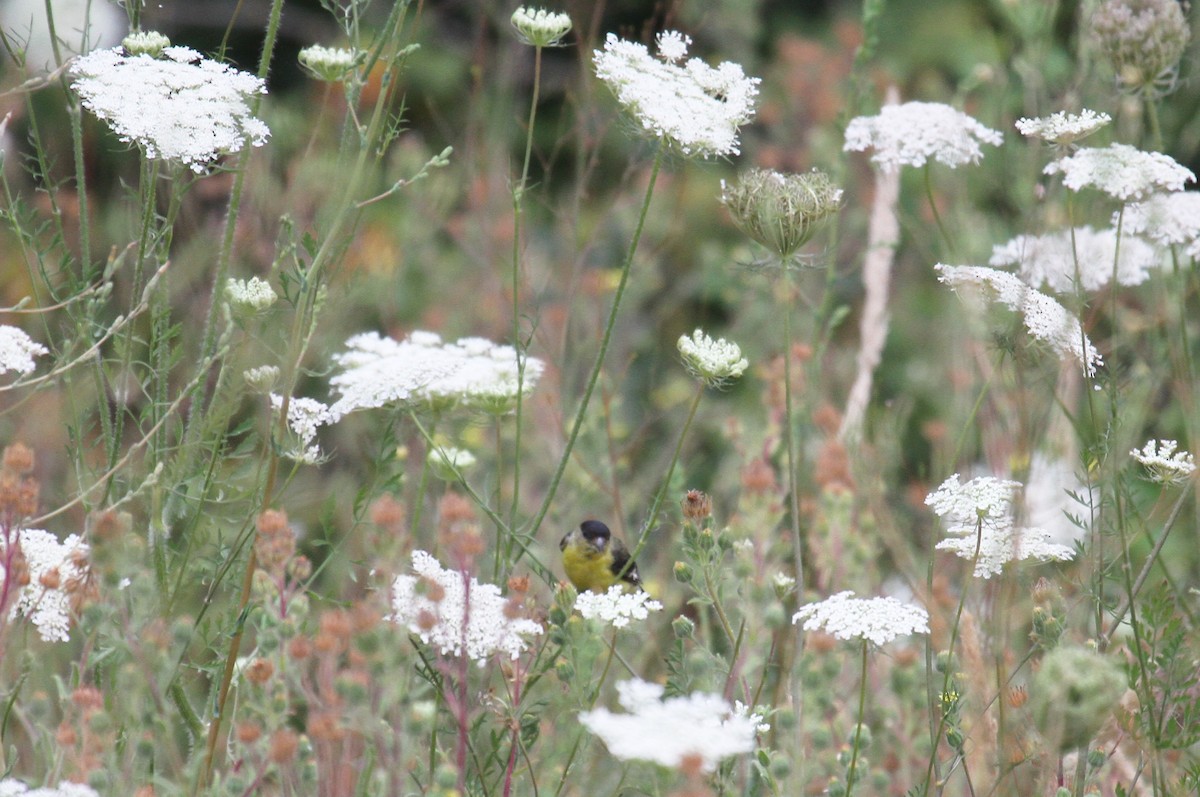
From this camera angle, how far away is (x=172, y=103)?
183 cm

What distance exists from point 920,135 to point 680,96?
0.50 metres

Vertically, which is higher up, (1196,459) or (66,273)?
(1196,459)

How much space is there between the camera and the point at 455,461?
210 cm

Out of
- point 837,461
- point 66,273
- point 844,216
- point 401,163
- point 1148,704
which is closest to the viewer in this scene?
point 1148,704

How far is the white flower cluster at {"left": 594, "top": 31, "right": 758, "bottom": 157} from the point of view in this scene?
1.91 metres

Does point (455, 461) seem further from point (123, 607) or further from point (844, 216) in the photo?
point (844, 216)

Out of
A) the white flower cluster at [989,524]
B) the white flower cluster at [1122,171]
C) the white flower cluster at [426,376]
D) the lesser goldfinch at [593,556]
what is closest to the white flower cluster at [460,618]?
the white flower cluster at [426,376]

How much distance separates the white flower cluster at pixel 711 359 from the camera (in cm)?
190

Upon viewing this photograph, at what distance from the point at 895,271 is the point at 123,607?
4.33m

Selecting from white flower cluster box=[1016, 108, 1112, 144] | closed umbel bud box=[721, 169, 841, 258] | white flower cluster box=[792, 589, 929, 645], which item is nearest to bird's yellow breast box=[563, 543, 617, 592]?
closed umbel bud box=[721, 169, 841, 258]

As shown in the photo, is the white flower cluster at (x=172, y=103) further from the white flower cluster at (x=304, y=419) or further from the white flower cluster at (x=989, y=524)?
the white flower cluster at (x=989, y=524)

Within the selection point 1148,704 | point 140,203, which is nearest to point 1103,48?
point 1148,704

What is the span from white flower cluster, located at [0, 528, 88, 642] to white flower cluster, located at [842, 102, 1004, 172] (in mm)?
1341

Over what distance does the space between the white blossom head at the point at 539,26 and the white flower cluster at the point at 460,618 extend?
818 millimetres
